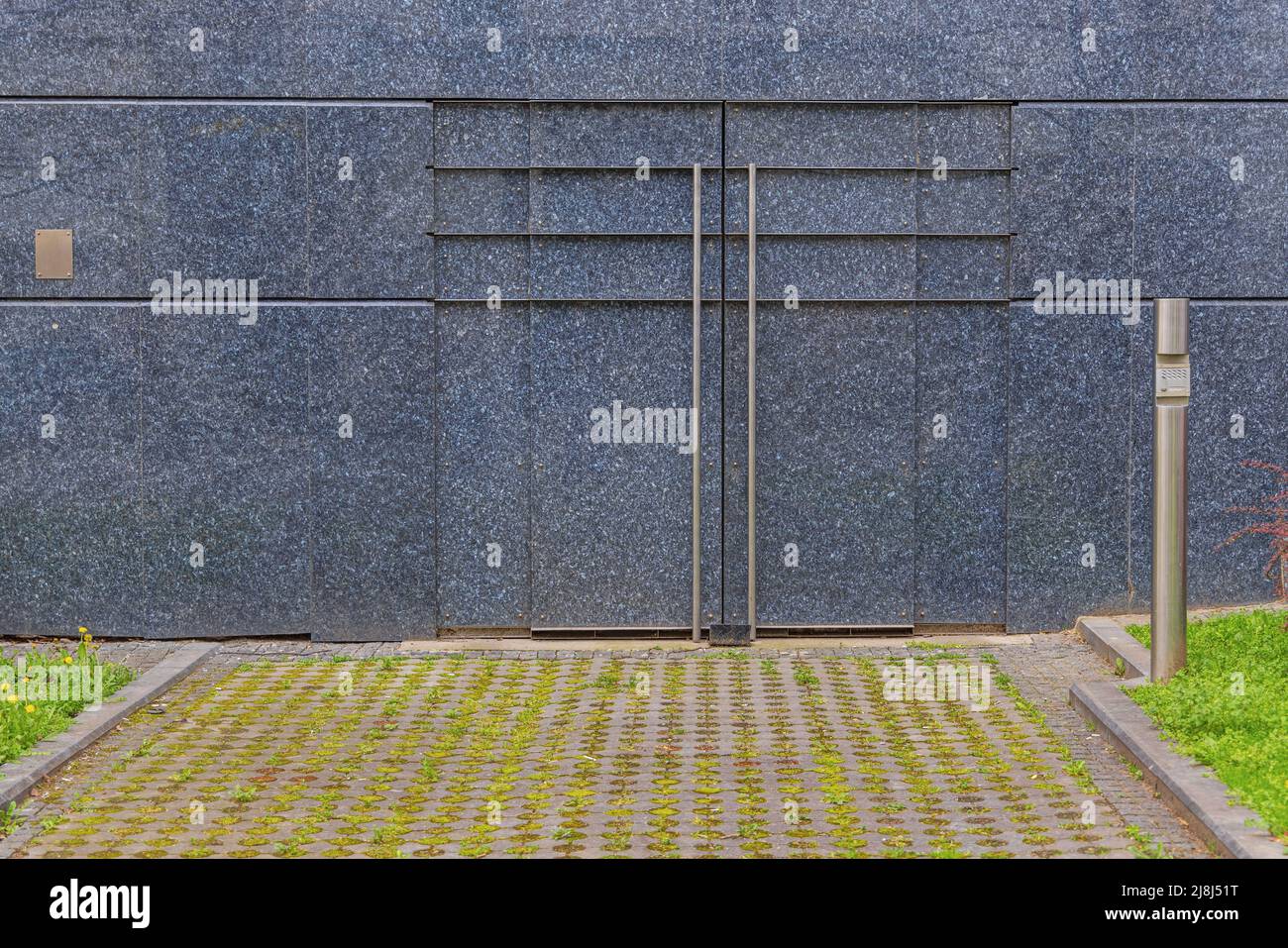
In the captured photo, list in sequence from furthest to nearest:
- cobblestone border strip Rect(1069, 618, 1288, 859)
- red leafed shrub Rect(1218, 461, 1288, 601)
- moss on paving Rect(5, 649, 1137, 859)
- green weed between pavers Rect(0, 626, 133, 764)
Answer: red leafed shrub Rect(1218, 461, 1288, 601) → green weed between pavers Rect(0, 626, 133, 764) → moss on paving Rect(5, 649, 1137, 859) → cobblestone border strip Rect(1069, 618, 1288, 859)

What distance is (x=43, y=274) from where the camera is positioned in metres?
11.3

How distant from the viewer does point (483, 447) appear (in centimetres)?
1138

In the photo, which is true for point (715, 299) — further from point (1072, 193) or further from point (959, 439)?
point (1072, 193)

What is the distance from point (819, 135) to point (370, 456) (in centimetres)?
360

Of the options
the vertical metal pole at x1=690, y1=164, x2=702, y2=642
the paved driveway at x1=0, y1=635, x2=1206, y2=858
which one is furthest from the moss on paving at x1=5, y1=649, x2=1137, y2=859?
the vertical metal pole at x1=690, y1=164, x2=702, y2=642

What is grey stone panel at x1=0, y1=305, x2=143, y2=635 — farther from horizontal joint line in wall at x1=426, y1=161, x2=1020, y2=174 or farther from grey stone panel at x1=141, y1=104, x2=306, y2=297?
horizontal joint line in wall at x1=426, y1=161, x2=1020, y2=174

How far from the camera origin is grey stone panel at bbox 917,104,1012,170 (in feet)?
37.1

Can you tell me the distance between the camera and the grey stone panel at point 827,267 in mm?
11297

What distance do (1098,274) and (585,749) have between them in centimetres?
523

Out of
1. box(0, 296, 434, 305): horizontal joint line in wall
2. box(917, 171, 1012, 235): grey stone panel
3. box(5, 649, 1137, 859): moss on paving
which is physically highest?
box(917, 171, 1012, 235): grey stone panel

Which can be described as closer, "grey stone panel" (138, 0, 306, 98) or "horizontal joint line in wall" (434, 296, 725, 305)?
"grey stone panel" (138, 0, 306, 98)

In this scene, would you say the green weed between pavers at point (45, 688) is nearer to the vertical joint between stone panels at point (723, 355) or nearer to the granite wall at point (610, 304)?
the granite wall at point (610, 304)

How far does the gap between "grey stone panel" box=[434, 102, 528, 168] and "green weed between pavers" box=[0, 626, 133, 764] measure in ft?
12.6

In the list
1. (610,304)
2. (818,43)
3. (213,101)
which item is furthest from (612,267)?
(213,101)
